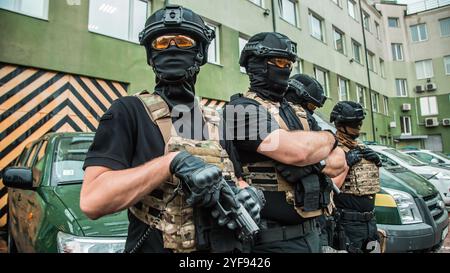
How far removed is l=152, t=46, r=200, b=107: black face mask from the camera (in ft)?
4.58

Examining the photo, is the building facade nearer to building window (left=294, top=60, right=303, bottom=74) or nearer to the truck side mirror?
building window (left=294, top=60, right=303, bottom=74)

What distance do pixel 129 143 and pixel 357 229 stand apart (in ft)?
9.52

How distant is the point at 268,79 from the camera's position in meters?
2.13

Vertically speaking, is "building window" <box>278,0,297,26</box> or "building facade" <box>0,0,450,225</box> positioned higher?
"building window" <box>278,0,297,26</box>

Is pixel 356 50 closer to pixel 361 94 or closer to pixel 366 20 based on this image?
pixel 361 94

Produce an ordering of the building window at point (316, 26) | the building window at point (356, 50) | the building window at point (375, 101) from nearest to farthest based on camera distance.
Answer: the building window at point (316, 26)
the building window at point (356, 50)
the building window at point (375, 101)

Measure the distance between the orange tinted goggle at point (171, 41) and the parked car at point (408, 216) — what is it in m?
3.47

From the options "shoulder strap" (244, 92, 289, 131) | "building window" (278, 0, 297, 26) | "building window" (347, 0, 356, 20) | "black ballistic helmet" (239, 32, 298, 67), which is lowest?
"shoulder strap" (244, 92, 289, 131)

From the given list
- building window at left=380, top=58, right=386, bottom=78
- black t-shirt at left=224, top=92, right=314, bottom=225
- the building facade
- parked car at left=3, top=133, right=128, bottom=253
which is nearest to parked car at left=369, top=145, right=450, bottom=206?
the building facade

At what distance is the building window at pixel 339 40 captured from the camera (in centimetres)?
1719

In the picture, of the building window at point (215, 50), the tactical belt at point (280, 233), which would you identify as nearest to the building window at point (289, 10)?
the building window at point (215, 50)

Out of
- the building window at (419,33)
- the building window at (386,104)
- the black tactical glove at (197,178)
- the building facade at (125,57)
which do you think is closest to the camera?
the black tactical glove at (197,178)

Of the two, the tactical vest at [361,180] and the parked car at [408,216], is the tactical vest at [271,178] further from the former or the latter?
the parked car at [408,216]
